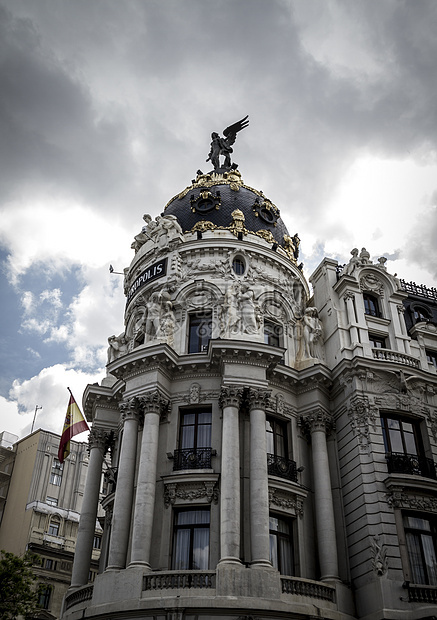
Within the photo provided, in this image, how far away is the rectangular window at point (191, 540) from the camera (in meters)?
26.8

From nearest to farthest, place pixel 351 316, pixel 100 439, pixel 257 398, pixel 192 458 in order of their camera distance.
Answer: pixel 192 458 → pixel 257 398 → pixel 100 439 → pixel 351 316

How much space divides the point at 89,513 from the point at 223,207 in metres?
21.2

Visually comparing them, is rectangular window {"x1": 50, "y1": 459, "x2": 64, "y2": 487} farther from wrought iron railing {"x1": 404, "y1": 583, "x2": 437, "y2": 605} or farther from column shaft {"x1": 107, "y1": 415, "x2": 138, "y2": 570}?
wrought iron railing {"x1": 404, "y1": 583, "x2": 437, "y2": 605}

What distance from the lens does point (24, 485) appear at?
180 feet

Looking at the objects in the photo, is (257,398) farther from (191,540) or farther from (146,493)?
(191,540)

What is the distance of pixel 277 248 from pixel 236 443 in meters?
15.4

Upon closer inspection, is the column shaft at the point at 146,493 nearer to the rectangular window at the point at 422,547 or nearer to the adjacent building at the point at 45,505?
the rectangular window at the point at 422,547

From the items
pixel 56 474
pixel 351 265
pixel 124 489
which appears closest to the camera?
pixel 124 489

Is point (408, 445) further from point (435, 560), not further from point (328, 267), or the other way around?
point (328, 267)

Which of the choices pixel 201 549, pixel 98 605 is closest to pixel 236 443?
pixel 201 549

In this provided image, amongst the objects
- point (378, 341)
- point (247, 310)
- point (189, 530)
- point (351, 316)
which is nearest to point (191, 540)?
point (189, 530)

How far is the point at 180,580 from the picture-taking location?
24703 mm

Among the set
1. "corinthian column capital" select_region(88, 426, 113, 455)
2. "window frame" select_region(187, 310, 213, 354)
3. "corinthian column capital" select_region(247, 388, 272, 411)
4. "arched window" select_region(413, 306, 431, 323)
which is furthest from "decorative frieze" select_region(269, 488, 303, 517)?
"arched window" select_region(413, 306, 431, 323)

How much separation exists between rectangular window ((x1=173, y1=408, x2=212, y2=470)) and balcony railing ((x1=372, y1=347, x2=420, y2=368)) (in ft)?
32.9
